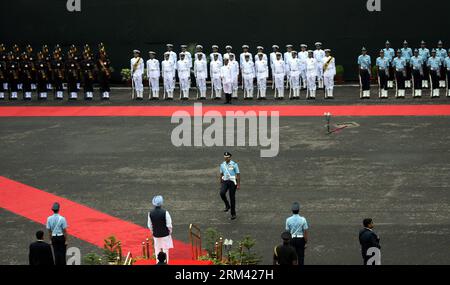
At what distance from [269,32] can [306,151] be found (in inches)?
584

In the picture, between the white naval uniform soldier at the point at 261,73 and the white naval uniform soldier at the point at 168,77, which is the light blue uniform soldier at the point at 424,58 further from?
the white naval uniform soldier at the point at 168,77

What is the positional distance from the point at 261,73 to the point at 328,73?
2.51 m

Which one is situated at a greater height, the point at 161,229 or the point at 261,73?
the point at 261,73

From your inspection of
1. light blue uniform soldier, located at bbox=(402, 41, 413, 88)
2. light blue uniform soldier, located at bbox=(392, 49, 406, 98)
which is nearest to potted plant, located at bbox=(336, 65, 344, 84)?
light blue uniform soldier, located at bbox=(402, 41, 413, 88)

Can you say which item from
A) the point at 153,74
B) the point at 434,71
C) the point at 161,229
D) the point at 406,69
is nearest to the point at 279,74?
the point at 153,74

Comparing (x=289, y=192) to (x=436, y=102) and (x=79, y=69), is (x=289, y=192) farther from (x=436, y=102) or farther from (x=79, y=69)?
(x=79, y=69)

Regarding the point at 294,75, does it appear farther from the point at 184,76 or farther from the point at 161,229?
the point at 161,229

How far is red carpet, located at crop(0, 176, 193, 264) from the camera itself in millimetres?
17094

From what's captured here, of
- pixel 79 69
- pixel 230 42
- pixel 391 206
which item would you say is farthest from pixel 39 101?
pixel 391 206

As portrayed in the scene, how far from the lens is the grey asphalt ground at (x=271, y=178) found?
683 inches

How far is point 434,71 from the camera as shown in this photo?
32.5 m

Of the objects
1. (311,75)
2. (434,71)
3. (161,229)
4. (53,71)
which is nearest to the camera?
(161,229)

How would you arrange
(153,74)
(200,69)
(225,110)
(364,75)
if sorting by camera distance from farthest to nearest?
(153,74) < (200,69) < (364,75) < (225,110)

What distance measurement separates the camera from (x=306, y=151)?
24.4 meters
